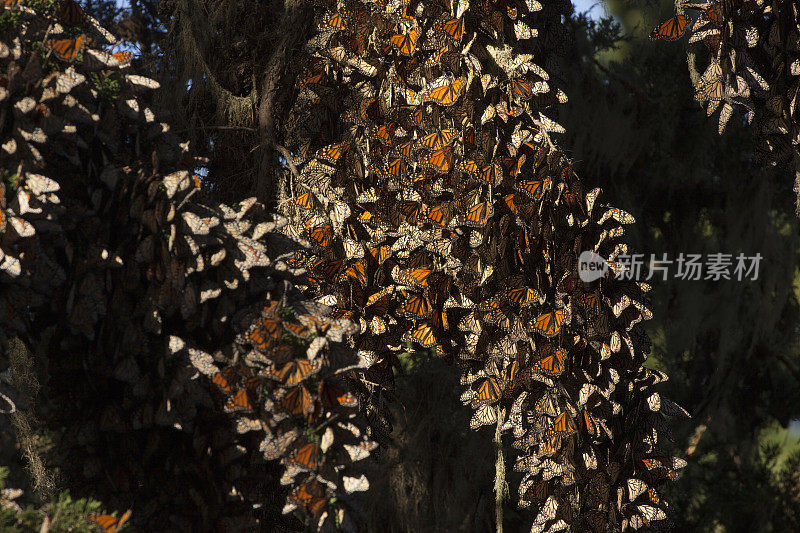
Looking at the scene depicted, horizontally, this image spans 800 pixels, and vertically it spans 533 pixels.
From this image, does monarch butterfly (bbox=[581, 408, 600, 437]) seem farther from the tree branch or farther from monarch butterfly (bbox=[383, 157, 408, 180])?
the tree branch

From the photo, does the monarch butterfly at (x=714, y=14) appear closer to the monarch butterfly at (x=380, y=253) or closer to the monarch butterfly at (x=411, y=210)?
the monarch butterfly at (x=411, y=210)

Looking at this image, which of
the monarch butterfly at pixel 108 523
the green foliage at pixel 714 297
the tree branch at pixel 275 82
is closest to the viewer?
the monarch butterfly at pixel 108 523

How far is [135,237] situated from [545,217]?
3.35ft

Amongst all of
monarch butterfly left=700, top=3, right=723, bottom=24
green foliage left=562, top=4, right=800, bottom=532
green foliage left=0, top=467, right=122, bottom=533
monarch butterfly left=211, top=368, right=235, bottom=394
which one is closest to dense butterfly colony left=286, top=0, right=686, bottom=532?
monarch butterfly left=700, top=3, right=723, bottom=24

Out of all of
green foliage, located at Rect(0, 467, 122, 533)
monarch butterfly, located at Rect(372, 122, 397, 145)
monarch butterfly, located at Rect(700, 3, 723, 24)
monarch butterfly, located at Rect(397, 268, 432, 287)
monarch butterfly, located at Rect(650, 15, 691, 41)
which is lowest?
green foliage, located at Rect(0, 467, 122, 533)

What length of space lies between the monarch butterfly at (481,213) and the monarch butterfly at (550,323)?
0.29 meters

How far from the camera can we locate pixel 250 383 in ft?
5.69

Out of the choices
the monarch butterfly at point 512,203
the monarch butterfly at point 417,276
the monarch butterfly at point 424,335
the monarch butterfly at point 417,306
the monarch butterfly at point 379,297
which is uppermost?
the monarch butterfly at point 512,203

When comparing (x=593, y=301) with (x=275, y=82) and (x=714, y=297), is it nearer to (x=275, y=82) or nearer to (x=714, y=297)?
(x=275, y=82)

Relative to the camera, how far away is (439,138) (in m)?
2.26

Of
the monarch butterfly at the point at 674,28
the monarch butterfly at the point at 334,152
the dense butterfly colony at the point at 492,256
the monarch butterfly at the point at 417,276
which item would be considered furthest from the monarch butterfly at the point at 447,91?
the monarch butterfly at the point at 674,28

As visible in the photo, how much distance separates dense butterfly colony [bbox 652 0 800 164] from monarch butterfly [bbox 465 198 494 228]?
2.33ft

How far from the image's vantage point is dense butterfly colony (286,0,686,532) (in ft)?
7.04

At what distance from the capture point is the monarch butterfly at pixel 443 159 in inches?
88.3
